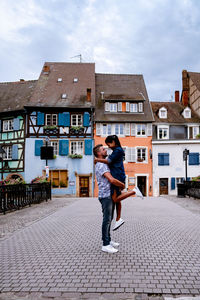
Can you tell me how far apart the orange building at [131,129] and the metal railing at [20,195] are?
1399cm

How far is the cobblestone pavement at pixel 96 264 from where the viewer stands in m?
3.39

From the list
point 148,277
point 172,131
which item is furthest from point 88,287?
point 172,131

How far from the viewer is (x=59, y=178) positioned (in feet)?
96.3

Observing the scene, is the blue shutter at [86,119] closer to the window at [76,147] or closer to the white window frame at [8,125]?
the window at [76,147]

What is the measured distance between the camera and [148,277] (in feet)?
12.5

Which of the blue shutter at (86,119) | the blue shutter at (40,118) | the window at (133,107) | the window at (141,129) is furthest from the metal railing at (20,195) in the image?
the window at (133,107)

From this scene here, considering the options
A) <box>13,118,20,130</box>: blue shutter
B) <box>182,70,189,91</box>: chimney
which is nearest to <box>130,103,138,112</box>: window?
<box>182,70,189,91</box>: chimney

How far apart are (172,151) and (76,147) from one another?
1043 centimetres

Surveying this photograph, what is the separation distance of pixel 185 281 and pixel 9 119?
29569 millimetres

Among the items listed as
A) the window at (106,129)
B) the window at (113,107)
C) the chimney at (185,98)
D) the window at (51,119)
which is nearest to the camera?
the window at (51,119)

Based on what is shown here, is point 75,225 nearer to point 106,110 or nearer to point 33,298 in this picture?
point 33,298

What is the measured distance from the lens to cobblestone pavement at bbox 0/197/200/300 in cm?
339

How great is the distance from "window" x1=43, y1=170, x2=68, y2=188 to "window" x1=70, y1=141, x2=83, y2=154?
2.24m

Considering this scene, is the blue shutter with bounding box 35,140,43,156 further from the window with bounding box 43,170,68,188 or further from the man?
the man
